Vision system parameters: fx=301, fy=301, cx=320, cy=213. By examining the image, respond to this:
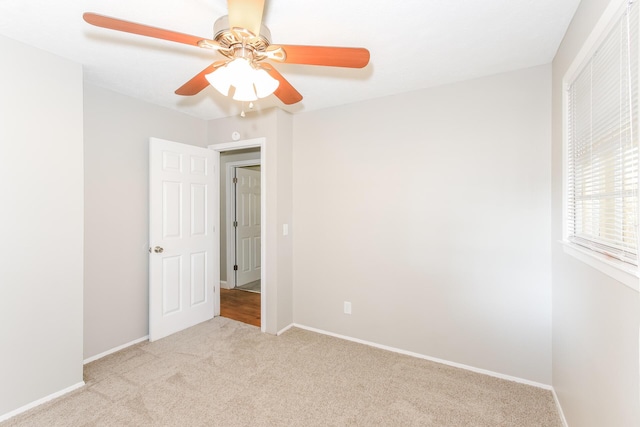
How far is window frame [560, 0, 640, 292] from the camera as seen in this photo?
42.8 inches

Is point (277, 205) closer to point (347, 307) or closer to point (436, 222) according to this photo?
point (347, 307)

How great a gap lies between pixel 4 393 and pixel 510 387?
11.3 feet

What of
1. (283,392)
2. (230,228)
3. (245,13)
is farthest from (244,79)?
(230,228)

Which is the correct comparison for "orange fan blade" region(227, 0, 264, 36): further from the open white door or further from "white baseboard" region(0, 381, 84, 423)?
"white baseboard" region(0, 381, 84, 423)

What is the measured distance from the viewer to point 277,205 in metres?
3.17

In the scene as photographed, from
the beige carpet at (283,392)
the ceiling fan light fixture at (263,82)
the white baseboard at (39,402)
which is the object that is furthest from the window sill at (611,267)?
the white baseboard at (39,402)

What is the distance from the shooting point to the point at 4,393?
190cm

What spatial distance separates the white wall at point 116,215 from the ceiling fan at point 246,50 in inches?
73.5

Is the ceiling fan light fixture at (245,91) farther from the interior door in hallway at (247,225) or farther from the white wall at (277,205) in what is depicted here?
the interior door in hallway at (247,225)

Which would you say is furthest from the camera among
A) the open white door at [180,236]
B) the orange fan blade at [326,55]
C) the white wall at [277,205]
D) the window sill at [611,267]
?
the white wall at [277,205]

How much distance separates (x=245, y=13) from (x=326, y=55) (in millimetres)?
364

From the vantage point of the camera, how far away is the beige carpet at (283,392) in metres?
1.92

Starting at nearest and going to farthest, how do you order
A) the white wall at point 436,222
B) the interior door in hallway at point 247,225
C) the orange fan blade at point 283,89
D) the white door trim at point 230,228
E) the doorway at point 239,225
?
the orange fan blade at point 283,89, the white wall at point 436,222, the doorway at point 239,225, the white door trim at point 230,228, the interior door in hallway at point 247,225

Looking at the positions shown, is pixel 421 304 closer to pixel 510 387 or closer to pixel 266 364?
pixel 510 387
